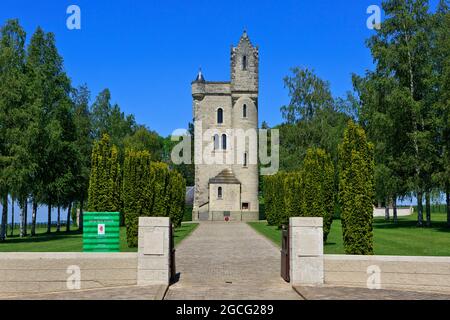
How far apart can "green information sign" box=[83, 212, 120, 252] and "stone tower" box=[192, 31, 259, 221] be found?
4418 centimetres

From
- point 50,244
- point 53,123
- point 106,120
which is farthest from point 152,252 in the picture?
point 106,120

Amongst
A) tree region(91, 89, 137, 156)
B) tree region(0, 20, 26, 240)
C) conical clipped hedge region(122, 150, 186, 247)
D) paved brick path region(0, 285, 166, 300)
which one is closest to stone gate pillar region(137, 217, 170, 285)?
paved brick path region(0, 285, 166, 300)

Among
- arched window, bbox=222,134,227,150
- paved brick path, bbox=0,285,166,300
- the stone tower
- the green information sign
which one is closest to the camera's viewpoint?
paved brick path, bbox=0,285,166,300

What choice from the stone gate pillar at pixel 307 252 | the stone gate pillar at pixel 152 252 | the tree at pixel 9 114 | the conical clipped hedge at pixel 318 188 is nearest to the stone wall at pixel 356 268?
the stone gate pillar at pixel 307 252

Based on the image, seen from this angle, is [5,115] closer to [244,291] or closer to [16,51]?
[16,51]

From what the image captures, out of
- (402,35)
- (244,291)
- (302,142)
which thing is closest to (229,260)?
(244,291)

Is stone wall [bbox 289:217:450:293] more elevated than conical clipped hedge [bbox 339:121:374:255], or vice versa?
conical clipped hedge [bbox 339:121:374:255]

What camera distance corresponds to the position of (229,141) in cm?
6156

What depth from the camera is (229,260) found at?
1800 centimetres

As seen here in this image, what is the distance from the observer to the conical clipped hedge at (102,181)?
843 inches

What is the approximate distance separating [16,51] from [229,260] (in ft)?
74.2

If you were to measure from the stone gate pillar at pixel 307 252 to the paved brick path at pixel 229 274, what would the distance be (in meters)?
0.47

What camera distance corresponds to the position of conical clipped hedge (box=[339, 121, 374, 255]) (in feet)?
53.6

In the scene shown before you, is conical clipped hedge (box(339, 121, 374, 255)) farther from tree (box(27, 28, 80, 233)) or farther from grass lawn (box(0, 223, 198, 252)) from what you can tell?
tree (box(27, 28, 80, 233))
